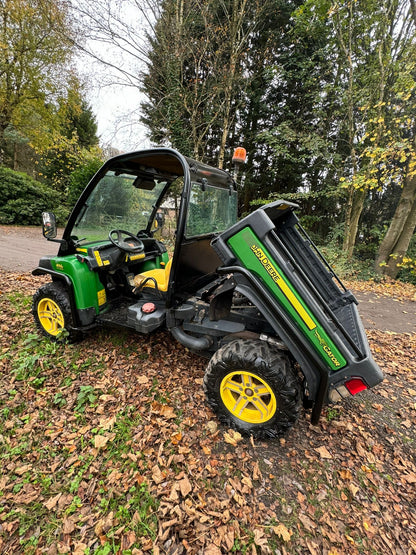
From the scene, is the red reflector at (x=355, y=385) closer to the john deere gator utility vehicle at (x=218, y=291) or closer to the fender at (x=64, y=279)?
the john deere gator utility vehicle at (x=218, y=291)

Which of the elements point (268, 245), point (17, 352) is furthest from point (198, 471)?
point (17, 352)

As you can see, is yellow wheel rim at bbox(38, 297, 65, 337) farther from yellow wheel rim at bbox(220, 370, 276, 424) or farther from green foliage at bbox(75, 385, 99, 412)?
yellow wheel rim at bbox(220, 370, 276, 424)

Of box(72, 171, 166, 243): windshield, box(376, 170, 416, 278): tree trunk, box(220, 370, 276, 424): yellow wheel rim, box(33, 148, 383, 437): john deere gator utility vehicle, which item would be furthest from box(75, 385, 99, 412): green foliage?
box(376, 170, 416, 278): tree trunk

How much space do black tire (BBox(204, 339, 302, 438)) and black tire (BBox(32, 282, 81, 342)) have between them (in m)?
1.92

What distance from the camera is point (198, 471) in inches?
75.7

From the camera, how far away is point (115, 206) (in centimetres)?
327

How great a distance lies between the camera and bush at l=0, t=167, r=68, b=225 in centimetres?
1269

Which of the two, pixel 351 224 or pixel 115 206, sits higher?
pixel 351 224

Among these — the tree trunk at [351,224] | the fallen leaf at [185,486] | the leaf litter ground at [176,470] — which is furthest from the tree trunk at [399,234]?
the fallen leaf at [185,486]

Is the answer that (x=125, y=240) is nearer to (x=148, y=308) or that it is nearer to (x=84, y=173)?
(x=148, y=308)

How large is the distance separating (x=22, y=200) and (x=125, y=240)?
45.3ft

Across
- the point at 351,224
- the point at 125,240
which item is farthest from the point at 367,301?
the point at 125,240

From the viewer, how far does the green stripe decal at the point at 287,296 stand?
177cm

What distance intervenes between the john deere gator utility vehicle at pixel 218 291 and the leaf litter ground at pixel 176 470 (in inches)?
14.5
